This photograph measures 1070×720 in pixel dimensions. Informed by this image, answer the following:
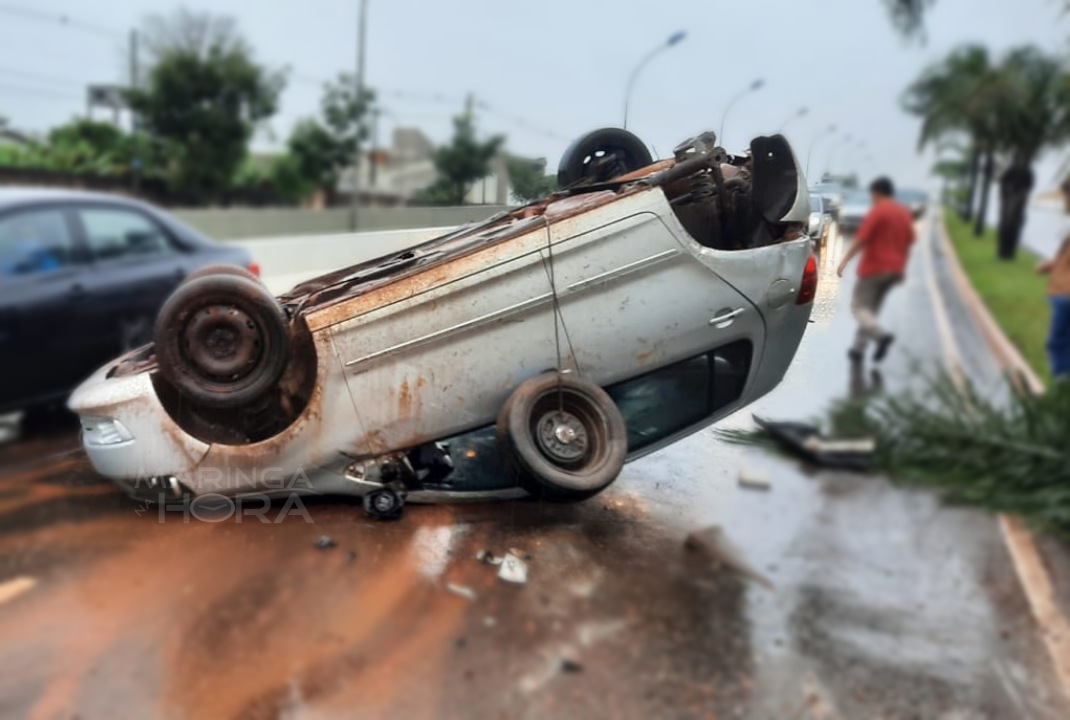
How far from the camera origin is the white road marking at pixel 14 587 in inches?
83.7

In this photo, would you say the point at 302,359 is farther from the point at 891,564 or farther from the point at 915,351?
the point at 915,351

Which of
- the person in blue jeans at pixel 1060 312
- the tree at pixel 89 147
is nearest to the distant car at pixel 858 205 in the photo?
the person in blue jeans at pixel 1060 312

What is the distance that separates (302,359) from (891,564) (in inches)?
123

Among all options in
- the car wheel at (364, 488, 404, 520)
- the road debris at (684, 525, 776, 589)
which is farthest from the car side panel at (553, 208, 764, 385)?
the road debris at (684, 525, 776, 589)

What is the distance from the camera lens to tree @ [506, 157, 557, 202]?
1556 mm

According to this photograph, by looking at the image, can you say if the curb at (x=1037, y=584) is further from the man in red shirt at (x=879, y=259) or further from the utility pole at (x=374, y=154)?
the utility pole at (x=374, y=154)

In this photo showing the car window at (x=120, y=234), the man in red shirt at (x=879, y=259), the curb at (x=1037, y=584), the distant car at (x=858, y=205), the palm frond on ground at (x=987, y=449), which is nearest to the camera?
the distant car at (x=858, y=205)

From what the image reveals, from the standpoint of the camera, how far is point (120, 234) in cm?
336

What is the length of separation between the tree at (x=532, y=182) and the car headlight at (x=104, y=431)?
695 millimetres

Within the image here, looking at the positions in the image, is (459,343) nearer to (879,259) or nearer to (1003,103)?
(879,259)

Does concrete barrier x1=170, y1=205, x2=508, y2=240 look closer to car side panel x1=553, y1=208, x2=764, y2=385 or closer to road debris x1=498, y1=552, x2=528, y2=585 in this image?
road debris x1=498, y1=552, x2=528, y2=585

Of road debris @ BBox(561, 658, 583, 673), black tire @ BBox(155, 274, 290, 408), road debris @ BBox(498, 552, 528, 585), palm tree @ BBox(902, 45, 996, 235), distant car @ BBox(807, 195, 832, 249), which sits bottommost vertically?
road debris @ BBox(561, 658, 583, 673)

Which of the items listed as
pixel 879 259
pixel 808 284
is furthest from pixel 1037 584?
pixel 808 284

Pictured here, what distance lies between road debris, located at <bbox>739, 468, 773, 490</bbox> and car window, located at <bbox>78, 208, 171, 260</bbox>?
1.99 metres
